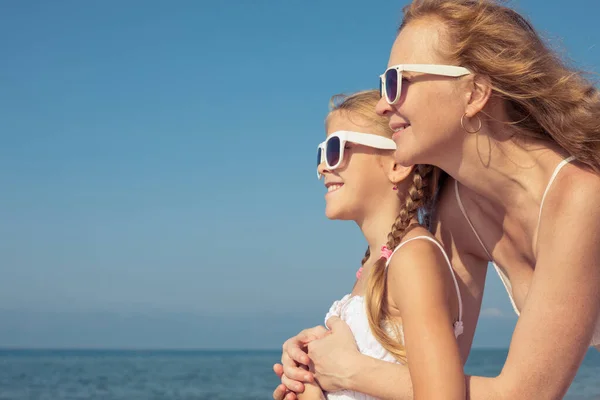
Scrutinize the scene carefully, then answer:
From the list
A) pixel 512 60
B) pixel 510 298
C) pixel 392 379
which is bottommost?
pixel 392 379

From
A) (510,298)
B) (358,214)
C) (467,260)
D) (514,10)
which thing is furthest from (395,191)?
(514,10)

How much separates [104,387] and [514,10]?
1213 inches

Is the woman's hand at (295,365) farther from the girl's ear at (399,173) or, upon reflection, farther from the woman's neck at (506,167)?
the woman's neck at (506,167)

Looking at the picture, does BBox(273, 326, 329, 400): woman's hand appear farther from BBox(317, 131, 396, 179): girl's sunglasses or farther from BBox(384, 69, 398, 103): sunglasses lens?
BBox(384, 69, 398, 103): sunglasses lens

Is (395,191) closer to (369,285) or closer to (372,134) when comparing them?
(372,134)

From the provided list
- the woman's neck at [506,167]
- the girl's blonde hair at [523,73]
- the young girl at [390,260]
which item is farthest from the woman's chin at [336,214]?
the girl's blonde hair at [523,73]

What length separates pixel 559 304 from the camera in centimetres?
283

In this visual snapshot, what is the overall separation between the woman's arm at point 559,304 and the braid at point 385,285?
53 cm

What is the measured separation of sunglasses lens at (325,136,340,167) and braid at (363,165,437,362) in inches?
16.2

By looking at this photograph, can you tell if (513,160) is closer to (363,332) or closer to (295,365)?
(363,332)

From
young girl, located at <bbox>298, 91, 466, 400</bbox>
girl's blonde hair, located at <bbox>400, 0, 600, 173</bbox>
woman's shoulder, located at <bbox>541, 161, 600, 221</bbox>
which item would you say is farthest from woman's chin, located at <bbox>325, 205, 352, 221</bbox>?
woman's shoulder, located at <bbox>541, 161, 600, 221</bbox>

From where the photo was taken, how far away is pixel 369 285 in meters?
3.39

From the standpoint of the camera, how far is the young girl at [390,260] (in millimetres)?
2980

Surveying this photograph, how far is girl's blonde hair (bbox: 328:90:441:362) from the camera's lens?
3.35m
